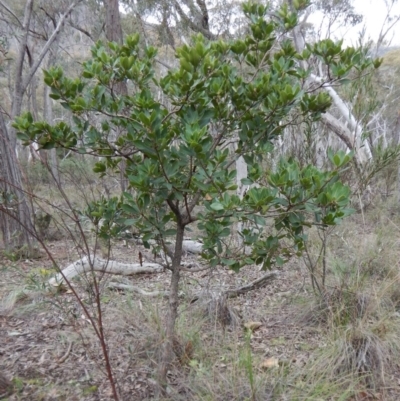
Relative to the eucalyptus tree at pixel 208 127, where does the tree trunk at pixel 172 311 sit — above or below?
below

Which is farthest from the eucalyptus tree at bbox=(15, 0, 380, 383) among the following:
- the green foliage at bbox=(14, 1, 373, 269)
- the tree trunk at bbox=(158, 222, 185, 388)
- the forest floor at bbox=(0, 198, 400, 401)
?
the forest floor at bbox=(0, 198, 400, 401)

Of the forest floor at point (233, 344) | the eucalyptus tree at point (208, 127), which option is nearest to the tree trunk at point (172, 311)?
the forest floor at point (233, 344)

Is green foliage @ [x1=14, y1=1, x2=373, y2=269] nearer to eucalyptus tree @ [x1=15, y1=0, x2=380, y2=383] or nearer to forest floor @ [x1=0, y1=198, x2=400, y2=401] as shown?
eucalyptus tree @ [x1=15, y1=0, x2=380, y2=383]

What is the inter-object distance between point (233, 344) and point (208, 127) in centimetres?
158

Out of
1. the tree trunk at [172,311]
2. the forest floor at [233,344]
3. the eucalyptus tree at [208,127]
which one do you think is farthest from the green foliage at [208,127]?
the forest floor at [233,344]

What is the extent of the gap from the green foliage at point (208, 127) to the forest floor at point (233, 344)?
75 centimetres

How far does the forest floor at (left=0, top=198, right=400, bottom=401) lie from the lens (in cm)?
218

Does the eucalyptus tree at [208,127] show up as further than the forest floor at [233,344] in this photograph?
No

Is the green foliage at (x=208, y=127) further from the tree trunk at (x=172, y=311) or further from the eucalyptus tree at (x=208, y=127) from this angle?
the tree trunk at (x=172, y=311)

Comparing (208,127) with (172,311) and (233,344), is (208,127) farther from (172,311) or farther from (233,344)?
(233,344)

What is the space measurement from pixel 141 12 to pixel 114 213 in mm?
10520

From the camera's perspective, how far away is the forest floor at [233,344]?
7.15 ft

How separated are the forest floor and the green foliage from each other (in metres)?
0.75

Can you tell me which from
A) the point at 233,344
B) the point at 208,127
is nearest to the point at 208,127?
the point at 208,127
